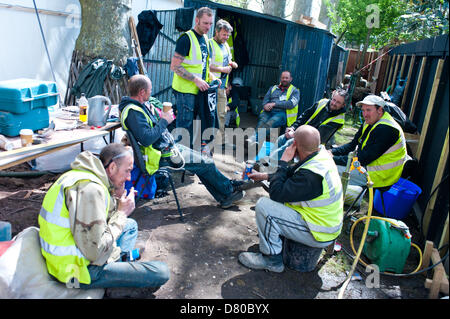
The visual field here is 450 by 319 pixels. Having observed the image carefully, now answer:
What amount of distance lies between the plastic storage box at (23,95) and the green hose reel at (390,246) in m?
3.38

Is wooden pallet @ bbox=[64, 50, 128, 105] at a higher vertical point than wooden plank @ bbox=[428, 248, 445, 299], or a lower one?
higher

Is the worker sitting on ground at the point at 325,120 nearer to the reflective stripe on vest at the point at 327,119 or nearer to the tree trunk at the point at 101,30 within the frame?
the reflective stripe on vest at the point at 327,119

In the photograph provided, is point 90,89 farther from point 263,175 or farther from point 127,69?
point 263,175

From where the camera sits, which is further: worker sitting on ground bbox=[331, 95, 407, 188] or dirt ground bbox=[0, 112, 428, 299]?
worker sitting on ground bbox=[331, 95, 407, 188]

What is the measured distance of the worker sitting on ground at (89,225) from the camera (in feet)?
6.95

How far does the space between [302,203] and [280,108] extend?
13.4 feet

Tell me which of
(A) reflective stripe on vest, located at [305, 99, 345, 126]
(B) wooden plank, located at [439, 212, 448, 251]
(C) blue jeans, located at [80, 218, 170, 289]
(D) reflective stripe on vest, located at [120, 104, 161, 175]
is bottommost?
(C) blue jeans, located at [80, 218, 170, 289]

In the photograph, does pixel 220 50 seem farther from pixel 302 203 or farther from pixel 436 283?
pixel 436 283

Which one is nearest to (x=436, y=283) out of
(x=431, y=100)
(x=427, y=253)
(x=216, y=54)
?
(x=427, y=253)

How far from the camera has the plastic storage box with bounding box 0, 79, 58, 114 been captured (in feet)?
10.2

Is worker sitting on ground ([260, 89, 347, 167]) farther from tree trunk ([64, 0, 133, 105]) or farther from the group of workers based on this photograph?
tree trunk ([64, 0, 133, 105])

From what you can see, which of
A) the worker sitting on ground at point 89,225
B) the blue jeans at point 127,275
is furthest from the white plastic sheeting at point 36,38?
the blue jeans at point 127,275

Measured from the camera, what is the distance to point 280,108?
682cm

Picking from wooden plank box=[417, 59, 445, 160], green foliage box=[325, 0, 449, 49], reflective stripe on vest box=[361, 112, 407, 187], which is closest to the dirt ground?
reflective stripe on vest box=[361, 112, 407, 187]
